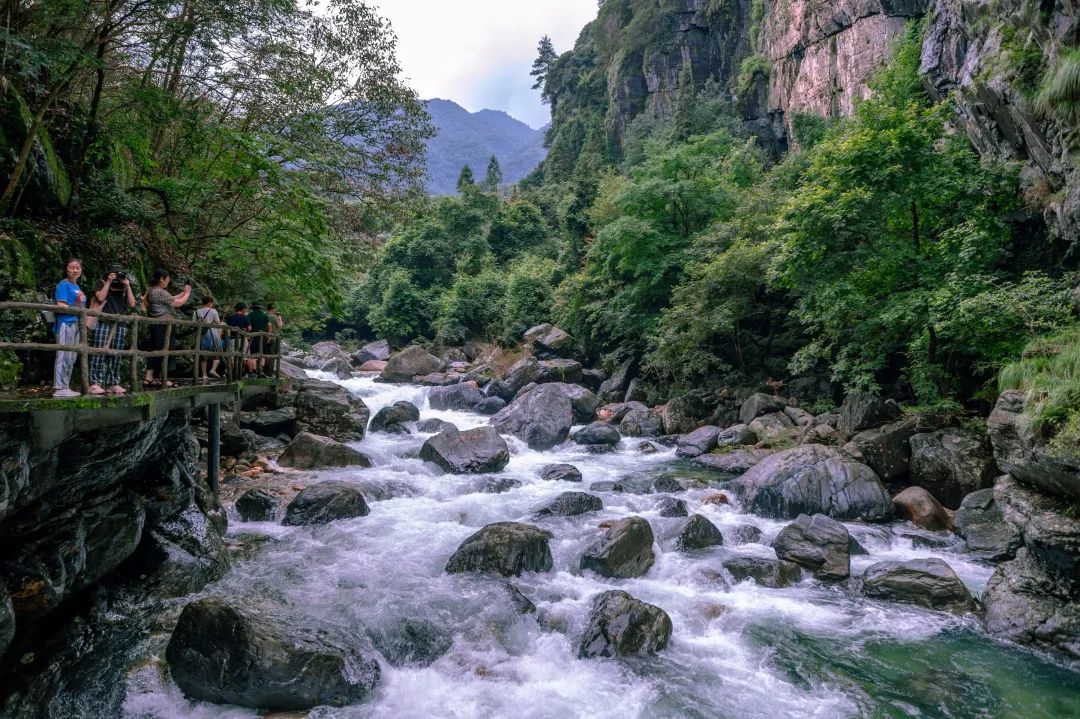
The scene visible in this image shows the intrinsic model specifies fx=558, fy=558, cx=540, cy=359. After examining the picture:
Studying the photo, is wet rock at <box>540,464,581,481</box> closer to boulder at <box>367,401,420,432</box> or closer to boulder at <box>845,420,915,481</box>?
boulder at <box>845,420,915,481</box>

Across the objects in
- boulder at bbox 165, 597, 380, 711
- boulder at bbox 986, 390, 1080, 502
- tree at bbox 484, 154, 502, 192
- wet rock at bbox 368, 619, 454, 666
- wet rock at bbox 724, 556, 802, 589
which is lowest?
wet rock at bbox 368, 619, 454, 666

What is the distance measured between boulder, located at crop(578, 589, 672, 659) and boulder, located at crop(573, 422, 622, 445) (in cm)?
1125

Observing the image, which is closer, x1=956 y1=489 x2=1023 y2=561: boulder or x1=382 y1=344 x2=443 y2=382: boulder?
x1=956 y1=489 x2=1023 y2=561: boulder

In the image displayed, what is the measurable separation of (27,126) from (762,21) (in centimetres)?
4425

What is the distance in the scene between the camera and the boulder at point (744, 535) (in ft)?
35.6

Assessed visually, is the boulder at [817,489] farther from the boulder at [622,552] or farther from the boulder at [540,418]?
the boulder at [540,418]

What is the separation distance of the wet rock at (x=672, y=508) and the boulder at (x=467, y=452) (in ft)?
16.8

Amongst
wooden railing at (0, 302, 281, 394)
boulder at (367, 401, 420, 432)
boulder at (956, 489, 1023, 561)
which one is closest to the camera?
wooden railing at (0, 302, 281, 394)

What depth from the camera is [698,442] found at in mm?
17359

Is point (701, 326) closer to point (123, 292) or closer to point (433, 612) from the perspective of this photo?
point (433, 612)

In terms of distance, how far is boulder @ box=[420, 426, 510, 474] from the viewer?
15.3 metres

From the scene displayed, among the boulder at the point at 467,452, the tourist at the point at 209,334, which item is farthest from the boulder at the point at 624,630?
the boulder at the point at 467,452

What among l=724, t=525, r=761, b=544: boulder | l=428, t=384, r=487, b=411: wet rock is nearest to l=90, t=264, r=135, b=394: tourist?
l=724, t=525, r=761, b=544: boulder

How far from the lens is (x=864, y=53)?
98.1 ft
